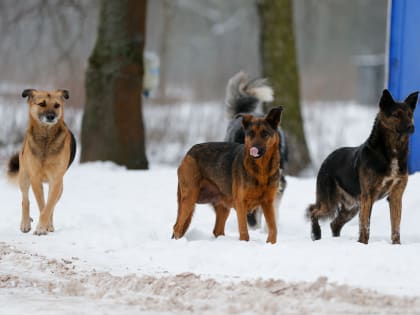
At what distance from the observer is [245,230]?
7922mm

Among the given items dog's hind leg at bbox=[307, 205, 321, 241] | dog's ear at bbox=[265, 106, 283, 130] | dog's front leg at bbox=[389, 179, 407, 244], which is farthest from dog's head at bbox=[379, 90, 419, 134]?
dog's hind leg at bbox=[307, 205, 321, 241]

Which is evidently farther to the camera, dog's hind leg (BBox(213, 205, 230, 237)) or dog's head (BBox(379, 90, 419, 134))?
dog's hind leg (BBox(213, 205, 230, 237))

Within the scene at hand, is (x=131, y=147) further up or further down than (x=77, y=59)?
further down

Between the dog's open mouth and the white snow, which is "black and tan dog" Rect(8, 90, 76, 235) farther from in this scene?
the white snow

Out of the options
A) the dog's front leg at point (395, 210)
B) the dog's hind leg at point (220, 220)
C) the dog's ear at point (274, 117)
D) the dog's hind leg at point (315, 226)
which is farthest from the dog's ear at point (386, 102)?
the dog's hind leg at point (220, 220)

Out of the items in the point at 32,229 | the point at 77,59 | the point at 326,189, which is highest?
the point at 77,59

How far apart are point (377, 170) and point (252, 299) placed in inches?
110

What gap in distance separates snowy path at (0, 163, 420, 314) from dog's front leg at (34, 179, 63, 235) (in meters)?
0.15

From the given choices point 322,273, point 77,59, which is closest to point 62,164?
point 322,273

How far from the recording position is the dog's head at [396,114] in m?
7.71

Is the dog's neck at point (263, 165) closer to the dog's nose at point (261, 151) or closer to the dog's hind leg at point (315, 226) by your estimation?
the dog's nose at point (261, 151)

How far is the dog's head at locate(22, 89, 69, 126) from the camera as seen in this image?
8.80 meters

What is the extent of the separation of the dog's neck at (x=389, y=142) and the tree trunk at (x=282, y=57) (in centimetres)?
857

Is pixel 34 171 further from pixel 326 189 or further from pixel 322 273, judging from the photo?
pixel 322 273
